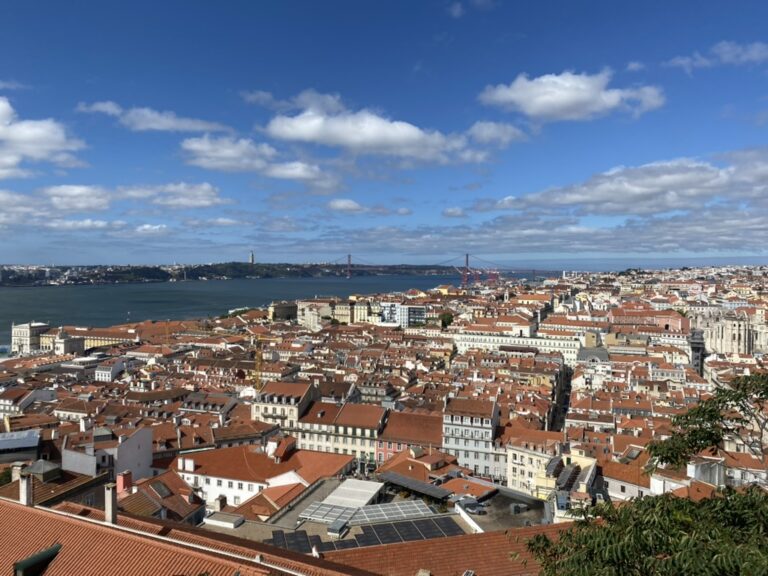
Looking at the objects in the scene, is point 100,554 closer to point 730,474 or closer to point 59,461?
point 59,461

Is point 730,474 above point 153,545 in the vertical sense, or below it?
below

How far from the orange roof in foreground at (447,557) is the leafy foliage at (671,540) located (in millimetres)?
4173

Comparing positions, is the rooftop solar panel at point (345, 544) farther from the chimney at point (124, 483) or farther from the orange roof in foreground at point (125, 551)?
the chimney at point (124, 483)

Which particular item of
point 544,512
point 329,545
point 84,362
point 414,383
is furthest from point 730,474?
point 84,362

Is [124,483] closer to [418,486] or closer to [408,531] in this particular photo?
[408,531]

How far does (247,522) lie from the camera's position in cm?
1202

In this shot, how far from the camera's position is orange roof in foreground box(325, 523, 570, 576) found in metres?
8.28

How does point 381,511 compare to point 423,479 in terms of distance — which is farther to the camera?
point 423,479

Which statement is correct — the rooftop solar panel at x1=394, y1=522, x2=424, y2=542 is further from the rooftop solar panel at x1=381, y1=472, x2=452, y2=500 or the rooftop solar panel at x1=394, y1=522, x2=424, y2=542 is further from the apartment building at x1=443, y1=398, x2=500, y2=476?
the apartment building at x1=443, y1=398, x2=500, y2=476

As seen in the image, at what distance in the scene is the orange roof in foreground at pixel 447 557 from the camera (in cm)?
828

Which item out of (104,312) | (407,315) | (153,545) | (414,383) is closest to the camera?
(153,545)

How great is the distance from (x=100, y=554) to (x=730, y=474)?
16486mm

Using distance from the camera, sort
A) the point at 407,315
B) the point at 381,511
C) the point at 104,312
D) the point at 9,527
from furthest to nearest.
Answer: the point at 104,312 < the point at 407,315 < the point at 381,511 < the point at 9,527

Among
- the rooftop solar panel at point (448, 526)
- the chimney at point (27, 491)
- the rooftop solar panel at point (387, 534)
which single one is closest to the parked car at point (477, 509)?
the rooftop solar panel at point (448, 526)
